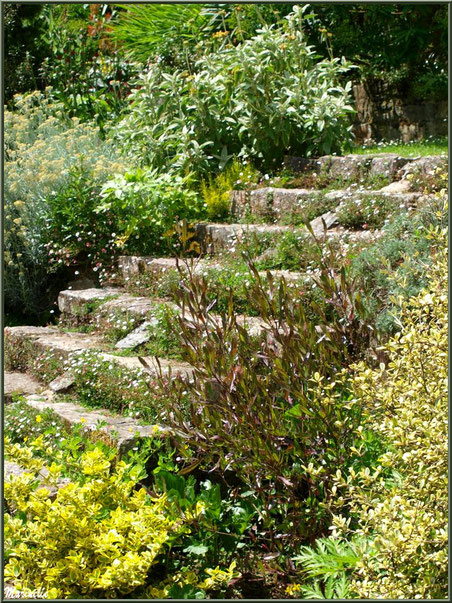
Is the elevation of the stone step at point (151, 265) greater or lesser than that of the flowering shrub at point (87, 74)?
lesser

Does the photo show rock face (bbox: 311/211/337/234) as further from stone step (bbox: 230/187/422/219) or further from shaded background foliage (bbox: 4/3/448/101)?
shaded background foliage (bbox: 4/3/448/101)

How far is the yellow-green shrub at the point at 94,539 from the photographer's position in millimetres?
2752

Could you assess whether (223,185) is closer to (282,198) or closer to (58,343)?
(282,198)

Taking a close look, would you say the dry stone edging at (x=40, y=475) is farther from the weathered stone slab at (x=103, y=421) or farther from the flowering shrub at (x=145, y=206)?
the flowering shrub at (x=145, y=206)

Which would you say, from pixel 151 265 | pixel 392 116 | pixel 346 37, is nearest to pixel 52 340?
pixel 151 265

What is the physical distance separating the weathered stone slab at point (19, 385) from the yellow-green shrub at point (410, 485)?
10.6ft

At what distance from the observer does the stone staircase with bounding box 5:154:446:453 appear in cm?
491

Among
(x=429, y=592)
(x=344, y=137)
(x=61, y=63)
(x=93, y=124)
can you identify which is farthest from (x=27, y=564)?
(x=61, y=63)

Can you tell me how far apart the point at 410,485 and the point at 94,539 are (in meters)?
1.25

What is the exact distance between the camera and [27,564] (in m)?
2.85

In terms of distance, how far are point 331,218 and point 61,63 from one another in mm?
6520

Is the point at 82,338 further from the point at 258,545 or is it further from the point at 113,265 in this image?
the point at 258,545

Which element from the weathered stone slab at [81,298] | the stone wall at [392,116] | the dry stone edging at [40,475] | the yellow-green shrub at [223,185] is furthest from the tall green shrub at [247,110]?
the dry stone edging at [40,475]

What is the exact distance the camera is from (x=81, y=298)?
20.9 ft
